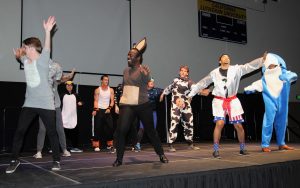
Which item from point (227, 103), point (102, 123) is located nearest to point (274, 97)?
point (227, 103)

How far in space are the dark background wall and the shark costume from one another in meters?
3.99

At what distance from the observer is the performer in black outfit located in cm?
405

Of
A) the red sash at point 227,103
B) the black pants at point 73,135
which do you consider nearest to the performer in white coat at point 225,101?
the red sash at point 227,103

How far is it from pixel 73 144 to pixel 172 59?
14.8ft

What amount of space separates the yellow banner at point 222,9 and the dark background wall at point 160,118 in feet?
9.59

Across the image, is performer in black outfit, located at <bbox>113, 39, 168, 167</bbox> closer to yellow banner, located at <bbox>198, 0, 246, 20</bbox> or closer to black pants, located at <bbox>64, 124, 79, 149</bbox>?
black pants, located at <bbox>64, 124, 79, 149</bbox>

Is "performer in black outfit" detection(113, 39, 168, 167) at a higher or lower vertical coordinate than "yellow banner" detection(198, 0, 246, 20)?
lower

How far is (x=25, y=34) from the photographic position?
7.54 meters

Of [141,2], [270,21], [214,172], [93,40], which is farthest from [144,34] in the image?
[214,172]

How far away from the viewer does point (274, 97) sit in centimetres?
567

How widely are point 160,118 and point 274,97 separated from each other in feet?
13.8

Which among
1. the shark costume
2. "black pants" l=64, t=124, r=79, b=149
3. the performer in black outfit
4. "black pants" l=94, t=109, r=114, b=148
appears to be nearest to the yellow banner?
the shark costume

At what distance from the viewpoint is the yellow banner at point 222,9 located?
10892 mm

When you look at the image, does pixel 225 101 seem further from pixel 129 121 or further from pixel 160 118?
pixel 160 118
